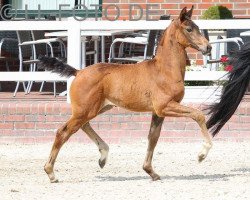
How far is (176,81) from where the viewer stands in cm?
905

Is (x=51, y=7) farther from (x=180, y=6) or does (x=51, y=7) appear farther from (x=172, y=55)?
(x=172, y=55)

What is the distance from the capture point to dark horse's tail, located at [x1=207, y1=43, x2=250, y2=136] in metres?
9.60

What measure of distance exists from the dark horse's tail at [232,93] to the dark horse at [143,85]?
0.64 m

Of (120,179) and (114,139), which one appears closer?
(120,179)

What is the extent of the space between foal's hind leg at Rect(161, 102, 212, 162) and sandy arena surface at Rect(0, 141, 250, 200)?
32cm

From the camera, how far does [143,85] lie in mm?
9094

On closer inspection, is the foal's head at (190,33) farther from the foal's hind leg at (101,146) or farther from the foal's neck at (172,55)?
the foal's hind leg at (101,146)

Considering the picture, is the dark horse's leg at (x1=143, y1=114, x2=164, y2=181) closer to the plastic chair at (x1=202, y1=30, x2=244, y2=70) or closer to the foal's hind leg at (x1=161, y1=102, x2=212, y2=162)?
the foal's hind leg at (x1=161, y1=102, x2=212, y2=162)

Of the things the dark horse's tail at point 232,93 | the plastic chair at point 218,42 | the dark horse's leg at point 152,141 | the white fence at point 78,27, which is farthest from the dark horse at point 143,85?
the plastic chair at point 218,42

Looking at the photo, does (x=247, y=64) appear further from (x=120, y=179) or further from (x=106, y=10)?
(x=106, y=10)

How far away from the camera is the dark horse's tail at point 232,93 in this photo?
9.60 m

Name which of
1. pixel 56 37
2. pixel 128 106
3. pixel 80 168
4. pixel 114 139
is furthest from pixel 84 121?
pixel 56 37

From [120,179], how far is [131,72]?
1.01 metres

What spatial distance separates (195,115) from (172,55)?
72 cm
